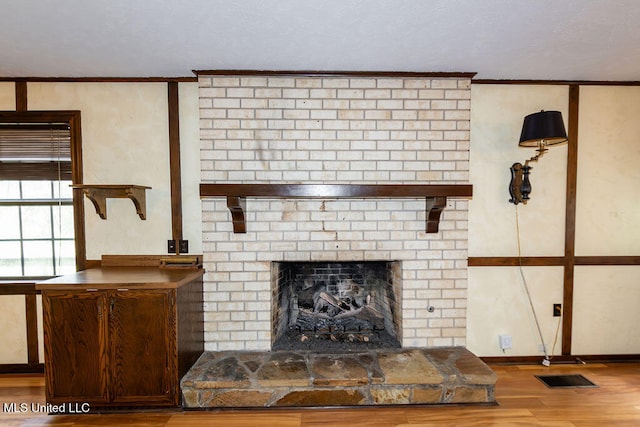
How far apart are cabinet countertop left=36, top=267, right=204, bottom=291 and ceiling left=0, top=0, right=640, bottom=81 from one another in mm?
1557

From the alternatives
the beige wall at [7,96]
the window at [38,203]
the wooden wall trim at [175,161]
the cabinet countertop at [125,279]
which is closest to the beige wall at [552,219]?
the cabinet countertop at [125,279]

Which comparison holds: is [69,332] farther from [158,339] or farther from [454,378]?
[454,378]

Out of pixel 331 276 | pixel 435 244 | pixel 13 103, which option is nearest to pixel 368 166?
pixel 435 244

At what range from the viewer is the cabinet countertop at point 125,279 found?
82.0 inches

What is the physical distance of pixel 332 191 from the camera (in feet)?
7.70

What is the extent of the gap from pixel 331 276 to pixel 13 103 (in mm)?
3080

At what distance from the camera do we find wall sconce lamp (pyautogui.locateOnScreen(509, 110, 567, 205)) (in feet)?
7.53

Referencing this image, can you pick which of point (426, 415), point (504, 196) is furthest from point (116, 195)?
point (504, 196)

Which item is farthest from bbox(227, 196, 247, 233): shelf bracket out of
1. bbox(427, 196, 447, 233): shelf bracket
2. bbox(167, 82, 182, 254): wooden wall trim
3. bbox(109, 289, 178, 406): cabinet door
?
bbox(427, 196, 447, 233): shelf bracket

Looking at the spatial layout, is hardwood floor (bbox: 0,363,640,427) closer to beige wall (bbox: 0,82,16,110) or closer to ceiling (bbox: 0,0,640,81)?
beige wall (bbox: 0,82,16,110)

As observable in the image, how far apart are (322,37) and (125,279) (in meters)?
2.05

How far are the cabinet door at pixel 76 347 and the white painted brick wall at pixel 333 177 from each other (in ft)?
2.38

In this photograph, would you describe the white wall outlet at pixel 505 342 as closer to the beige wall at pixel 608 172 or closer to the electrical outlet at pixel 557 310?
the electrical outlet at pixel 557 310

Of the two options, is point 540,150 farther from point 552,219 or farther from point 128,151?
point 128,151
